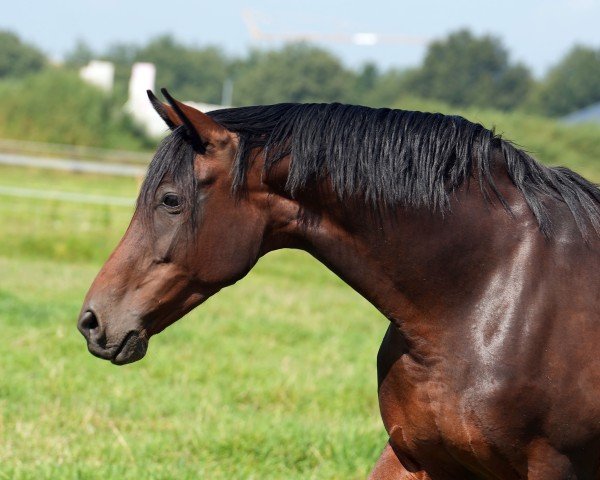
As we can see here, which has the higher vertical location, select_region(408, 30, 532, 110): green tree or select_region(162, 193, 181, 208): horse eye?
select_region(162, 193, 181, 208): horse eye

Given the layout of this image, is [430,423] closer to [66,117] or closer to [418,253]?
[418,253]

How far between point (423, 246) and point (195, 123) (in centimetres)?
79

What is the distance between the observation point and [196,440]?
5.02m

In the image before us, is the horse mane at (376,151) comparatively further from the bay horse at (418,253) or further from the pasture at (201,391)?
the pasture at (201,391)

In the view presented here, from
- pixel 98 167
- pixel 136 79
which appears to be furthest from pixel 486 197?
pixel 136 79

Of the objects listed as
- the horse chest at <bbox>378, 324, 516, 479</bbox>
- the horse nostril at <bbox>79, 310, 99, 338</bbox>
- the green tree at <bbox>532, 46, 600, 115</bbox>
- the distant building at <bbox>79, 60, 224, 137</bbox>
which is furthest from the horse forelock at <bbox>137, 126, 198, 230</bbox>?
the green tree at <bbox>532, 46, 600, 115</bbox>

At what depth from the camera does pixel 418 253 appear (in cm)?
306

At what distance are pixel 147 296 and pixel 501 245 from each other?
109 cm

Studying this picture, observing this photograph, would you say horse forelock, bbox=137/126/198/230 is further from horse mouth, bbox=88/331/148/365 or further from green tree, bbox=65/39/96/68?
green tree, bbox=65/39/96/68

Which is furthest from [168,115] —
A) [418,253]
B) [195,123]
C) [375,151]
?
[418,253]

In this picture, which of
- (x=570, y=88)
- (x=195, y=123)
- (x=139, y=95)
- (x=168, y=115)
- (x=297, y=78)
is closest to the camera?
(x=195, y=123)

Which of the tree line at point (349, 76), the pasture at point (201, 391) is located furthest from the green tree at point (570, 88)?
the pasture at point (201, 391)

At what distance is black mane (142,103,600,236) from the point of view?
2.99 meters

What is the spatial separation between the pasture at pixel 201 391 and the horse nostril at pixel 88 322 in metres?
1.52
